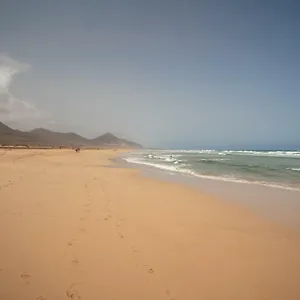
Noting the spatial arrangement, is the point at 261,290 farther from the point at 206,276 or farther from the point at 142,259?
the point at 142,259

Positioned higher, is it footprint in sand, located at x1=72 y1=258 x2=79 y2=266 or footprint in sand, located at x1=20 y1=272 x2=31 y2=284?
footprint in sand, located at x1=72 y1=258 x2=79 y2=266

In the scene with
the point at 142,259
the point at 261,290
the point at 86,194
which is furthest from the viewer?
the point at 86,194

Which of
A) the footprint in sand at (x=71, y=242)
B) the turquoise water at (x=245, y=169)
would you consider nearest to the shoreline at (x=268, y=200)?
the turquoise water at (x=245, y=169)

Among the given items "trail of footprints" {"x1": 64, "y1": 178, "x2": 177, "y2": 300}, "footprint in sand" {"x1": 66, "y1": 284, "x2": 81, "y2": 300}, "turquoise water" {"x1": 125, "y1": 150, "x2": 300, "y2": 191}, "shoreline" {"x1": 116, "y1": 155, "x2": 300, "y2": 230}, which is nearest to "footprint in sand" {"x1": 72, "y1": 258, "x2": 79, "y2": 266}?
"trail of footprints" {"x1": 64, "y1": 178, "x2": 177, "y2": 300}

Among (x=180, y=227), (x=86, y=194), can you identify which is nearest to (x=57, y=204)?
(x=86, y=194)

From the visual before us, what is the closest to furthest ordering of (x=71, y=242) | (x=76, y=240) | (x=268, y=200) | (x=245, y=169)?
(x=71, y=242) < (x=76, y=240) < (x=268, y=200) < (x=245, y=169)

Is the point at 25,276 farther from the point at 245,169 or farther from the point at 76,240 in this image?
the point at 245,169

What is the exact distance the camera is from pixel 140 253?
4832 millimetres

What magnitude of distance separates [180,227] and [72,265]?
124 inches

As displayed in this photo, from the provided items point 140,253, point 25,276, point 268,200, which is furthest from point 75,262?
point 268,200

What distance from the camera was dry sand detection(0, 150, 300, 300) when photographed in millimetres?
3695

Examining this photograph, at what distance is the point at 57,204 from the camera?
8234mm

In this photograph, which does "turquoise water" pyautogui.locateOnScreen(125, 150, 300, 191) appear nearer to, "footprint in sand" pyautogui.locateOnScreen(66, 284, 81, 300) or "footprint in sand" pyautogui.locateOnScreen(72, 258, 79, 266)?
"footprint in sand" pyautogui.locateOnScreen(72, 258, 79, 266)

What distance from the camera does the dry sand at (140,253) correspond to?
12.1 ft
